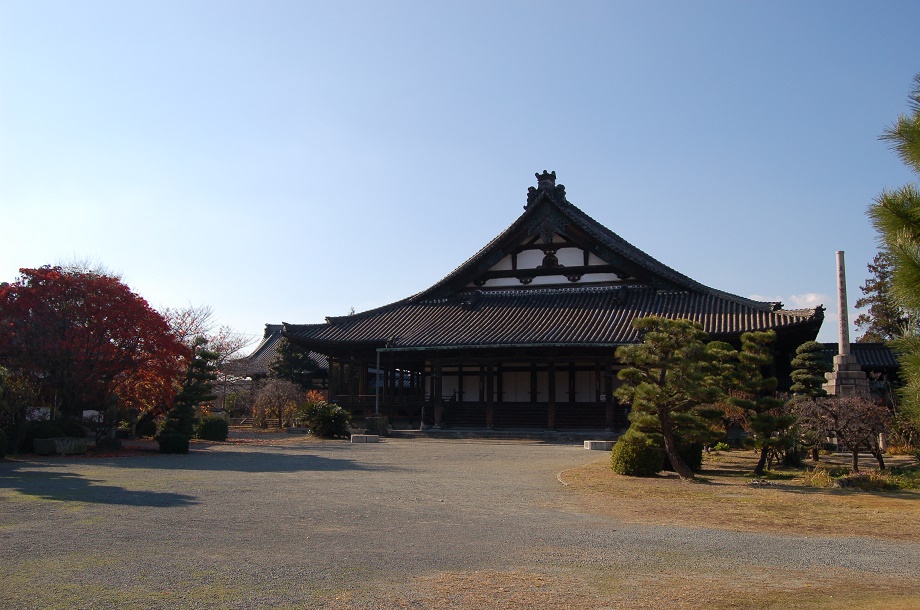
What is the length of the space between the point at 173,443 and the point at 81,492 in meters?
8.09

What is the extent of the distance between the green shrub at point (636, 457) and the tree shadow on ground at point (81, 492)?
308 inches

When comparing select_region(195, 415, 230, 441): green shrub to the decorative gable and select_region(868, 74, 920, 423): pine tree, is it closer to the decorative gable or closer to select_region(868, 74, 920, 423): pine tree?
the decorative gable

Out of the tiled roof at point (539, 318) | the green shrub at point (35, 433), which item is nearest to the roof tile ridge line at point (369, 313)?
the tiled roof at point (539, 318)

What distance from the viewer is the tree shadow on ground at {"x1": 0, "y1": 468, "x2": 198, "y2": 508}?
10.0 metres

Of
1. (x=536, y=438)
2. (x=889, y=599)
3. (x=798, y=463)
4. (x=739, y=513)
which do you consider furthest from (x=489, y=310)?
(x=889, y=599)

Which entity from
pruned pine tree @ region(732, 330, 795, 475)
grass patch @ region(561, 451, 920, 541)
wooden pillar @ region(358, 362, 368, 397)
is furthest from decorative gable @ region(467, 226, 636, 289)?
grass patch @ region(561, 451, 920, 541)

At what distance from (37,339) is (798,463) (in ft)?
59.8

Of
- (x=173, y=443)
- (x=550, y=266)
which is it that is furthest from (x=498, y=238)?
(x=173, y=443)

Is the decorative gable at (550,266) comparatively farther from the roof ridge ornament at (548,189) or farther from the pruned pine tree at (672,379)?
the pruned pine tree at (672,379)

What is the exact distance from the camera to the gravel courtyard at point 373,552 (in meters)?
5.62

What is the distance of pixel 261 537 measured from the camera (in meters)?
7.71

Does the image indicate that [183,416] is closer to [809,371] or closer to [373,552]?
[373,552]

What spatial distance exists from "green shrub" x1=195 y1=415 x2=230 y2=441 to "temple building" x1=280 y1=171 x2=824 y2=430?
5.96 metres

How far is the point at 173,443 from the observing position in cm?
1872
